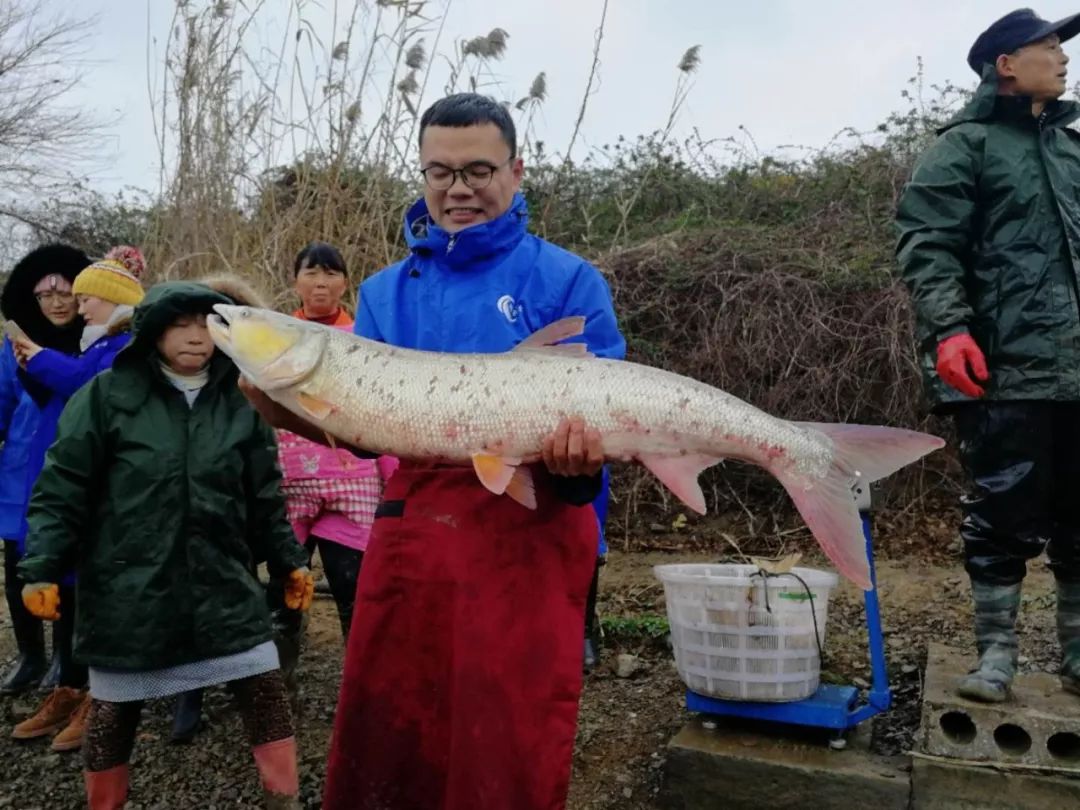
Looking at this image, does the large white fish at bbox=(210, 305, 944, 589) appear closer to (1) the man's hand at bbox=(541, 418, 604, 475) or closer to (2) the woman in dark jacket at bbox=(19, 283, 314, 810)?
(1) the man's hand at bbox=(541, 418, 604, 475)

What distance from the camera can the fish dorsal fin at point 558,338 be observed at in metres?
2.20

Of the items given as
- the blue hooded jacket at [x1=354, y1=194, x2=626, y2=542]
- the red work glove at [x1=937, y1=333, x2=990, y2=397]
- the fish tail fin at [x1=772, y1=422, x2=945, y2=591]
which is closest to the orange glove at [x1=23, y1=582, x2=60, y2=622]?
the blue hooded jacket at [x1=354, y1=194, x2=626, y2=542]

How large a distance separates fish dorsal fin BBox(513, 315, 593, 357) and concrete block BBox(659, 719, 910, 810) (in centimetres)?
191

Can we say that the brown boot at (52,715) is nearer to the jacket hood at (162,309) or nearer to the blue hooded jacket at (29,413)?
the blue hooded jacket at (29,413)

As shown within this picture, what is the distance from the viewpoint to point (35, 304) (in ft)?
15.8

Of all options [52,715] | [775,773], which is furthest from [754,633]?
[52,715]

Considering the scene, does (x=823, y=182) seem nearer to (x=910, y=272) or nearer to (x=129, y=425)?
(x=910, y=272)

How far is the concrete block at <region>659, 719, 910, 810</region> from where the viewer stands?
128 inches

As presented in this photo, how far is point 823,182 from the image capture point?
8.96m

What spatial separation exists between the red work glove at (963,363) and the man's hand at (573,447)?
155cm

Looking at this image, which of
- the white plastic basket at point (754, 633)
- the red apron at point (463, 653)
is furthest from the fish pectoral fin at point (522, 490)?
the white plastic basket at point (754, 633)

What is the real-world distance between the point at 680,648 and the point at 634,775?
1.87 ft

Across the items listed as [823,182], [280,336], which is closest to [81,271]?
[280,336]

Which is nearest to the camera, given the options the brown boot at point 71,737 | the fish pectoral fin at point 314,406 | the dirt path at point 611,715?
the fish pectoral fin at point 314,406
